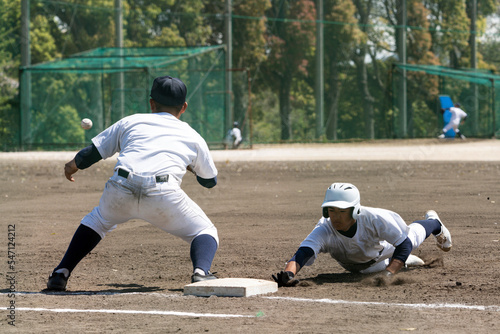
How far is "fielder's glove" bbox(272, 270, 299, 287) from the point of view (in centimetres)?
583

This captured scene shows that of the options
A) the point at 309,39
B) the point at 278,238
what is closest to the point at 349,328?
the point at 278,238

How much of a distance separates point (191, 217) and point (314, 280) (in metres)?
1.22

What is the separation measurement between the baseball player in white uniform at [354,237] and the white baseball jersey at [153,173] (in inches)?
29.3

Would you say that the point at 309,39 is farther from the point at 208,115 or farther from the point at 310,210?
the point at 310,210

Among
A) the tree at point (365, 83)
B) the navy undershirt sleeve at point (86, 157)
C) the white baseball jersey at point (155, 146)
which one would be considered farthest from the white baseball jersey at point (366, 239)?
the tree at point (365, 83)

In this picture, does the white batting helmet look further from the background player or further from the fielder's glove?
the background player

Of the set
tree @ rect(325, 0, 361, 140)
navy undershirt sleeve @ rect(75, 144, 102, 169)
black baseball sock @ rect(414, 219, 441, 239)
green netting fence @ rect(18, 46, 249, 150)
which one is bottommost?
black baseball sock @ rect(414, 219, 441, 239)

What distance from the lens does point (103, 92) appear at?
28.5m

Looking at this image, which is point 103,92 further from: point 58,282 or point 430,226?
point 58,282

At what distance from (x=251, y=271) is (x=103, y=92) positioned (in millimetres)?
22770

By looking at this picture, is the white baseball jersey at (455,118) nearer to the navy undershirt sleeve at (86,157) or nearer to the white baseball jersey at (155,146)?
the white baseball jersey at (155,146)

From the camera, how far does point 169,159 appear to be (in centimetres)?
551

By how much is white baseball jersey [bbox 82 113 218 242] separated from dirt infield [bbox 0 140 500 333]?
20.9 inches

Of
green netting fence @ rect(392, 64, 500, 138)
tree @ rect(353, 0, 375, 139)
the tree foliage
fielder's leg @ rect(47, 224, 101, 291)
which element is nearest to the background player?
the tree foliage
